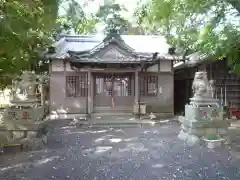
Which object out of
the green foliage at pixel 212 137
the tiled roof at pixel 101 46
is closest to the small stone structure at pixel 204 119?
the green foliage at pixel 212 137

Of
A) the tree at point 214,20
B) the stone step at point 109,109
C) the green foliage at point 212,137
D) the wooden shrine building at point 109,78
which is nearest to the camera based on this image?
the tree at point 214,20

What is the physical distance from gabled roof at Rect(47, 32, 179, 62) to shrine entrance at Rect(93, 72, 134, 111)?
5.81ft

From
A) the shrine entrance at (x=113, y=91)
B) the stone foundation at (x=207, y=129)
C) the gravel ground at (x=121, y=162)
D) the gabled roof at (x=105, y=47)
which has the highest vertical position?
the gabled roof at (x=105, y=47)

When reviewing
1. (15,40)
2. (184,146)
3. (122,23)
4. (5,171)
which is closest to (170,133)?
(184,146)

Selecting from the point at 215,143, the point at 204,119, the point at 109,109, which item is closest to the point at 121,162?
the point at 215,143

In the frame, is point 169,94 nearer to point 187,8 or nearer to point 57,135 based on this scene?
point 57,135

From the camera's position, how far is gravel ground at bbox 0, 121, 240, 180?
247 inches

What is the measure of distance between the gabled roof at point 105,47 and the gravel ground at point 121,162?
7.59 metres

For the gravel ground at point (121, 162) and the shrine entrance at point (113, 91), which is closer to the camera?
the gravel ground at point (121, 162)

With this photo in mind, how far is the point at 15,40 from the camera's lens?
12.9 ft

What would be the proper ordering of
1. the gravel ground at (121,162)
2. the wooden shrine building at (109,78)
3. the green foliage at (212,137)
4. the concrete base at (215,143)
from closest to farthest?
the gravel ground at (121,162)
the concrete base at (215,143)
the green foliage at (212,137)
the wooden shrine building at (109,78)

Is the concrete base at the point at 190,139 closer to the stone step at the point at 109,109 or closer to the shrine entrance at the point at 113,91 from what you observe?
the stone step at the point at 109,109

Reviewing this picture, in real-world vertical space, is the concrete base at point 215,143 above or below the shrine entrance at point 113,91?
below

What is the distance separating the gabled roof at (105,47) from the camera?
17.5 m
